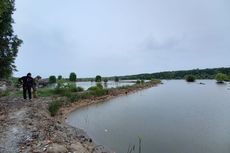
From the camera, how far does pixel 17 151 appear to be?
6422 mm

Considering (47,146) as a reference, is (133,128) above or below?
below

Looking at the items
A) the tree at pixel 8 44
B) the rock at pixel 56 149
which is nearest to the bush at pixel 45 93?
the tree at pixel 8 44

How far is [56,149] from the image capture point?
669 centimetres

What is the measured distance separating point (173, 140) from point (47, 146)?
622 centimetres

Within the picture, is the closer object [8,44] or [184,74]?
Answer: [8,44]

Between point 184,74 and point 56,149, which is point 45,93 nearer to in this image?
point 56,149

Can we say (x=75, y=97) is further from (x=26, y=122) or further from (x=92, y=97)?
(x=26, y=122)

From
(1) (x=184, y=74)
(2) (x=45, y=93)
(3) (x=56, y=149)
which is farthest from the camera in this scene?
(1) (x=184, y=74)

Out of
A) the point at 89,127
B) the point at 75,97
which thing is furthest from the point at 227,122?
the point at 75,97

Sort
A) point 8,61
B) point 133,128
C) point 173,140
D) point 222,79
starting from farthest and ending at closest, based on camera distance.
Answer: point 222,79 < point 8,61 < point 133,128 < point 173,140

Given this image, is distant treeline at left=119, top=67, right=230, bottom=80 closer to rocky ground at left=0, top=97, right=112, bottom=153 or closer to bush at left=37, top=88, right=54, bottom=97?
bush at left=37, top=88, right=54, bottom=97

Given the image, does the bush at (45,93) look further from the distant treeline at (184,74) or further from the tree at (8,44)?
the distant treeline at (184,74)

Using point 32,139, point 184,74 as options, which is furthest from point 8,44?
point 184,74

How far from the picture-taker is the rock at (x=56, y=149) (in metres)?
6.59
